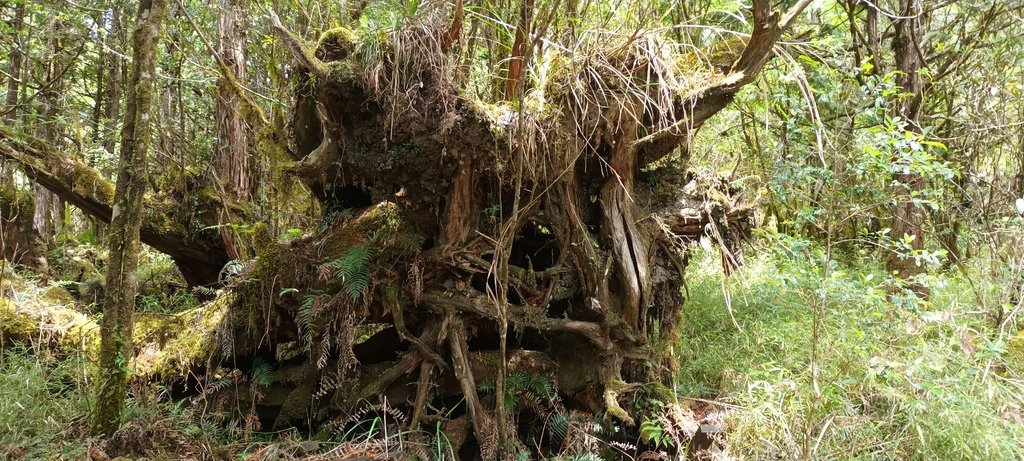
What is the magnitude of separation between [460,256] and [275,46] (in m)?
3.87

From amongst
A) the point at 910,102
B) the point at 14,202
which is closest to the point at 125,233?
the point at 14,202

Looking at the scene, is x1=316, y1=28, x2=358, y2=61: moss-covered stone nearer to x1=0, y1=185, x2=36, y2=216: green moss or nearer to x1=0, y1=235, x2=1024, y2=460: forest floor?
x1=0, y1=235, x2=1024, y2=460: forest floor

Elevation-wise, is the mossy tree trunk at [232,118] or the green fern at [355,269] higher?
the mossy tree trunk at [232,118]

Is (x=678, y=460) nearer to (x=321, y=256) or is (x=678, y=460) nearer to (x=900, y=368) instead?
(x=900, y=368)

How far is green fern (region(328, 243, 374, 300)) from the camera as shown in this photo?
3434 millimetres

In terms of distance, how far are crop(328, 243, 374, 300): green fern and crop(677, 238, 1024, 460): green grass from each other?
7.79 ft

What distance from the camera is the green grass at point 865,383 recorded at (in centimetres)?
310

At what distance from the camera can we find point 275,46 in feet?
19.4

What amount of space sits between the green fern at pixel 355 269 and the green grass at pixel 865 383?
238 centimetres

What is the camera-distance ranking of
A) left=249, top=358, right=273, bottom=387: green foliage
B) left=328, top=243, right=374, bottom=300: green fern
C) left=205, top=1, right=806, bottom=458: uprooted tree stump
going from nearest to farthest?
left=205, top=1, right=806, bottom=458: uprooted tree stump, left=328, top=243, right=374, bottom=300: green fern, left=249, top=358, right=273, bottom=387: green foliage

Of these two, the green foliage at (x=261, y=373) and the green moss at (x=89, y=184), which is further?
the green moss at (x=89, y=184)

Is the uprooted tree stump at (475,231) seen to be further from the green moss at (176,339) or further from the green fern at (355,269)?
the green moss at (176,339)

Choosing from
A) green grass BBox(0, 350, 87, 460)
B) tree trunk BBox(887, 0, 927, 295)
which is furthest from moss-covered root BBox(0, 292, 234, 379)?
tree trunk BBox(887, 0, 927, 295)

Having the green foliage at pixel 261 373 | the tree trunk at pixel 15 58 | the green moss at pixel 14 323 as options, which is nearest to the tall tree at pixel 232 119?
the green moss at pixel 14 323
